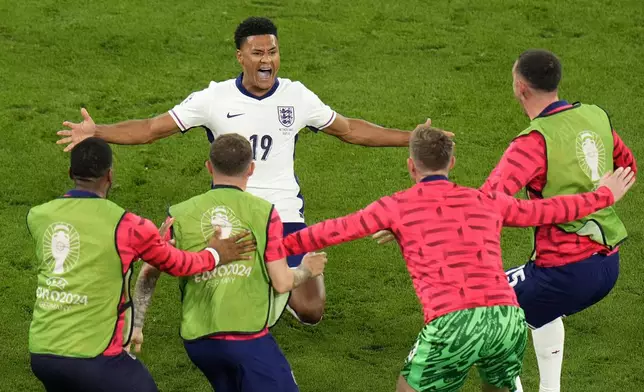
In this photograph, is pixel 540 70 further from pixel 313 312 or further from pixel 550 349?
pixel 313 312

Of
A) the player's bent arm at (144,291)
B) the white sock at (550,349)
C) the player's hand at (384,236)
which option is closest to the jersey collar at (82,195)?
the player's bent arm at (144,291)

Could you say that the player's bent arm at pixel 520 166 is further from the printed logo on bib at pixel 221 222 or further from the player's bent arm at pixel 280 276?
the printed logo on bib at pixel 221 222

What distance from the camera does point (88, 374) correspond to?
6781mm

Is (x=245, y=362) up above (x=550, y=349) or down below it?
above

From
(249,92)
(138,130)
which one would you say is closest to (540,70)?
(249,92)

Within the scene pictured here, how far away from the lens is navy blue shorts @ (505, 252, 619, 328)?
783 cm

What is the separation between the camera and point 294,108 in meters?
9.12

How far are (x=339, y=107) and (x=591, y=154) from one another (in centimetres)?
600

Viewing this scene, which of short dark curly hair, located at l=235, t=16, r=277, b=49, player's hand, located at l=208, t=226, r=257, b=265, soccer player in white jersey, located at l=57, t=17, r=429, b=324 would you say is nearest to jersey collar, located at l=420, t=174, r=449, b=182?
player's hand, located at l=208, t=226, r=257, b=265

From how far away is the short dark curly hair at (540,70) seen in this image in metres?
7.84

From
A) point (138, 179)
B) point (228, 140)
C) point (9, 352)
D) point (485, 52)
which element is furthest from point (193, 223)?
point (485, 52)

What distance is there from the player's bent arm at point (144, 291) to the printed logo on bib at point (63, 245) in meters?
0.85

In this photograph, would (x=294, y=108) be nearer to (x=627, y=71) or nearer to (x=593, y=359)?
(x=593, y=359)

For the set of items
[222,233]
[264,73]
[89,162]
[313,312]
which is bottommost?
[313,312]
